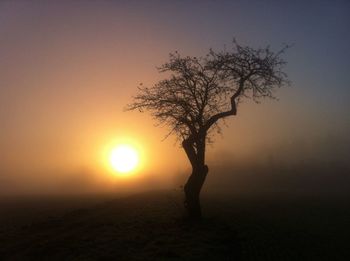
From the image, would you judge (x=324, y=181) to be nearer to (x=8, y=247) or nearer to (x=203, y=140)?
(x=203, y=140)

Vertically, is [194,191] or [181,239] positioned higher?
[194,191]

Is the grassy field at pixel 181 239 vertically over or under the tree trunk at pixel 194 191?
under

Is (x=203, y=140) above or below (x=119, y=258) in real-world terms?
above

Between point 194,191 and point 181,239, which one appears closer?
point 181,239

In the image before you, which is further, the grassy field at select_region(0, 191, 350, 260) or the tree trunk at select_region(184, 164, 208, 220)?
the tree trunk at select_region(184, 164, 208, 220)

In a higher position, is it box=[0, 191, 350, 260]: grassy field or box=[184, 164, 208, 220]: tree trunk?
box=[184, 164, 208, 220]: tree trunk

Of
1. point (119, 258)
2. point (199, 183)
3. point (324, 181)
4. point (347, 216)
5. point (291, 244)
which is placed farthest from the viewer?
point (324, 181)

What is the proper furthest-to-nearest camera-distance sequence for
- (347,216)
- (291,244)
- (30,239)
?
(347,216) → (30,239) → (291,244)

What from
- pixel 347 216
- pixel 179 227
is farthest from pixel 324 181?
pixel 179 227

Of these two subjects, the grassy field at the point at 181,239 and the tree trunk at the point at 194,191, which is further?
the tree trunk at the point at 194,191

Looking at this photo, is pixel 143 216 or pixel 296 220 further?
pixel 143 216

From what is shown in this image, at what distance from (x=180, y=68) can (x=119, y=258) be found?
593 inches

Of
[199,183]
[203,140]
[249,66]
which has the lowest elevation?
[199,183]

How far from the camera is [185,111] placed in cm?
2952
